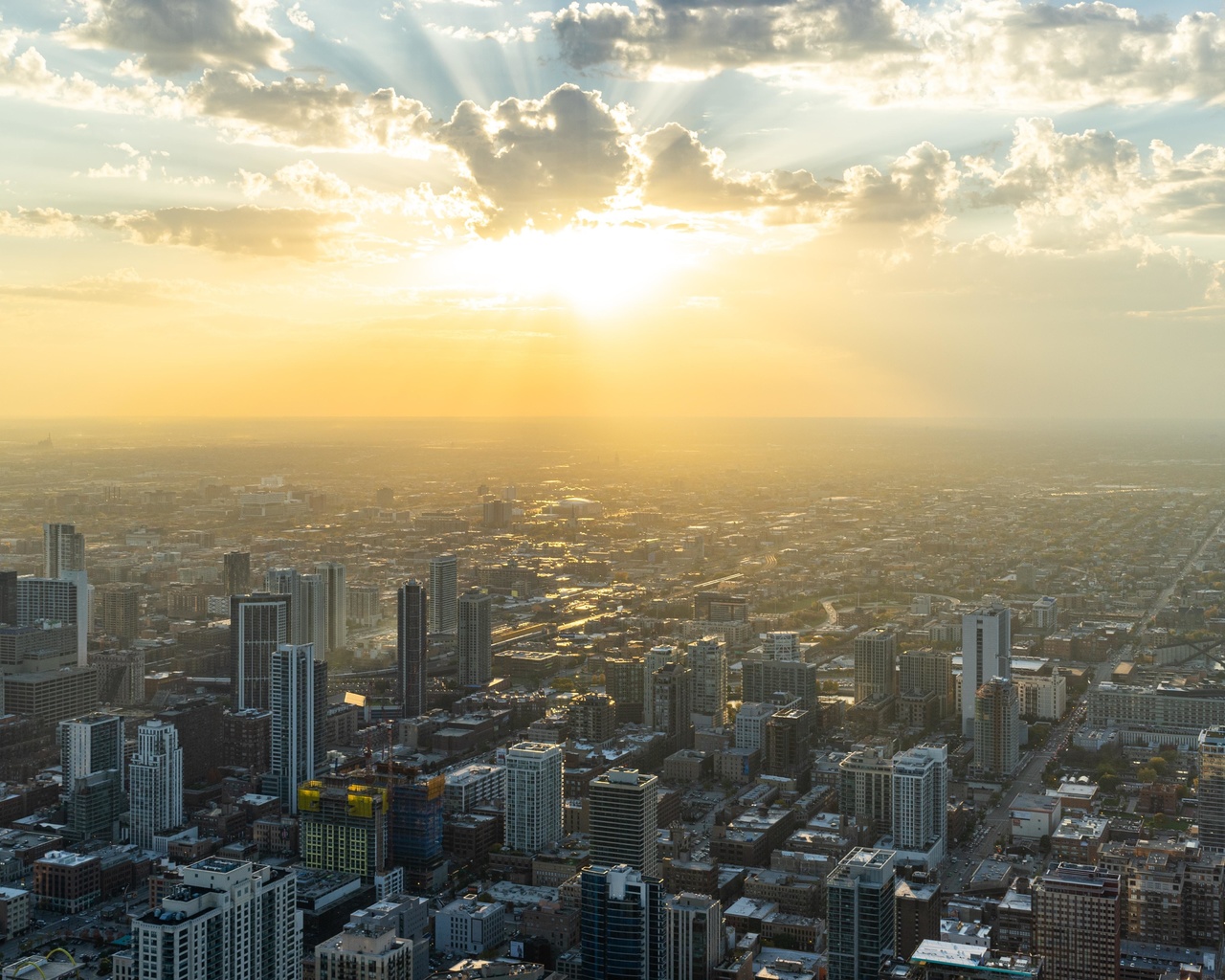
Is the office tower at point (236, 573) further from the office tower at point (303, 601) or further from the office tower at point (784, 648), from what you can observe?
the office tower at point (784, 648)

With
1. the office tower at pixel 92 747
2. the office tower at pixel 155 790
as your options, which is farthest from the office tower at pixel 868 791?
the office tower at pixel 92 747

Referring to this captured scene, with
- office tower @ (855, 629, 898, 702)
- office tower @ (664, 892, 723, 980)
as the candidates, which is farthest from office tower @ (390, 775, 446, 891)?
office tower @ (855, 629, 898, 702)

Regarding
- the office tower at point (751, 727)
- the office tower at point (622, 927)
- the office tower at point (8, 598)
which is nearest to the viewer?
the office tower at point (622, 927)

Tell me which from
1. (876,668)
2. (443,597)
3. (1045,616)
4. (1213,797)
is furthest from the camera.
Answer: (443,597)

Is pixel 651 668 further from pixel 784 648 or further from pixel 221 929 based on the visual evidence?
pixel 221 929

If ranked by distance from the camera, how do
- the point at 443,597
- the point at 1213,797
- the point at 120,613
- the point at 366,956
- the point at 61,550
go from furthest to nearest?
the point at 443,597, the point at 61,550, the point at 120,613, the point at 1213,797, the point at 366,956

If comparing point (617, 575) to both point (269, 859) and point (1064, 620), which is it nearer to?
point (1064, 620)

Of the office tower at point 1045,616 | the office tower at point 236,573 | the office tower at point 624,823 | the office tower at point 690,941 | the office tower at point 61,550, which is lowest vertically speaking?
the office tower at point 690,941

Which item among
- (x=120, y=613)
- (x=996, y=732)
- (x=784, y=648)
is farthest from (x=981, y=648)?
(x=120, y=613)
